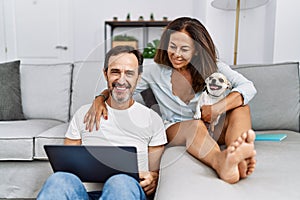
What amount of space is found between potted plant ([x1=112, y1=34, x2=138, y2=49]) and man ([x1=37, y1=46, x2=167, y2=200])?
0.08ft

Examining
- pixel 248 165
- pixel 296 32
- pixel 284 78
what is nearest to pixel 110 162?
pixel 248 165

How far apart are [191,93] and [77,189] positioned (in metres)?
0.55

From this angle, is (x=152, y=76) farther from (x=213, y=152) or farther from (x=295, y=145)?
(x=295, y=145)

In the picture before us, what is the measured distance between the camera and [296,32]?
2.25 metres

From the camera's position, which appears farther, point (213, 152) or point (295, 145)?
point (295, 145)

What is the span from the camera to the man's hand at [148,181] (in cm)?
100

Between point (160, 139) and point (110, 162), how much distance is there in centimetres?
22

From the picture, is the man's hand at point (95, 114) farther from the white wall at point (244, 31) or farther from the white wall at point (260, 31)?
the white wall at point (244, 31)

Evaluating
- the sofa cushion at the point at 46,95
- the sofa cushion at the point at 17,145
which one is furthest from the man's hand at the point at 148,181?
the sofa cushion at the point at 46,95

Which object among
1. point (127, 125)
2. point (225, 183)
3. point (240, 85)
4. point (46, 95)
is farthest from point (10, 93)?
point (225, 183)

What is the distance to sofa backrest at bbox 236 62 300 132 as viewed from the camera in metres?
1.51

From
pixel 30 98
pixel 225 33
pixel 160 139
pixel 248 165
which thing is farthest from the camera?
pixel 225 33

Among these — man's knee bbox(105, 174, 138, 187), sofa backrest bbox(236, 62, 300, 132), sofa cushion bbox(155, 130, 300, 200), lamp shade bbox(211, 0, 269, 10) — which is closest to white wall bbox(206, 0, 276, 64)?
lamp shade bbox(211, 0, 269, 10)

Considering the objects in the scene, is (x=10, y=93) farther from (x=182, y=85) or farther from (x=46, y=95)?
(x=182, y=85)
